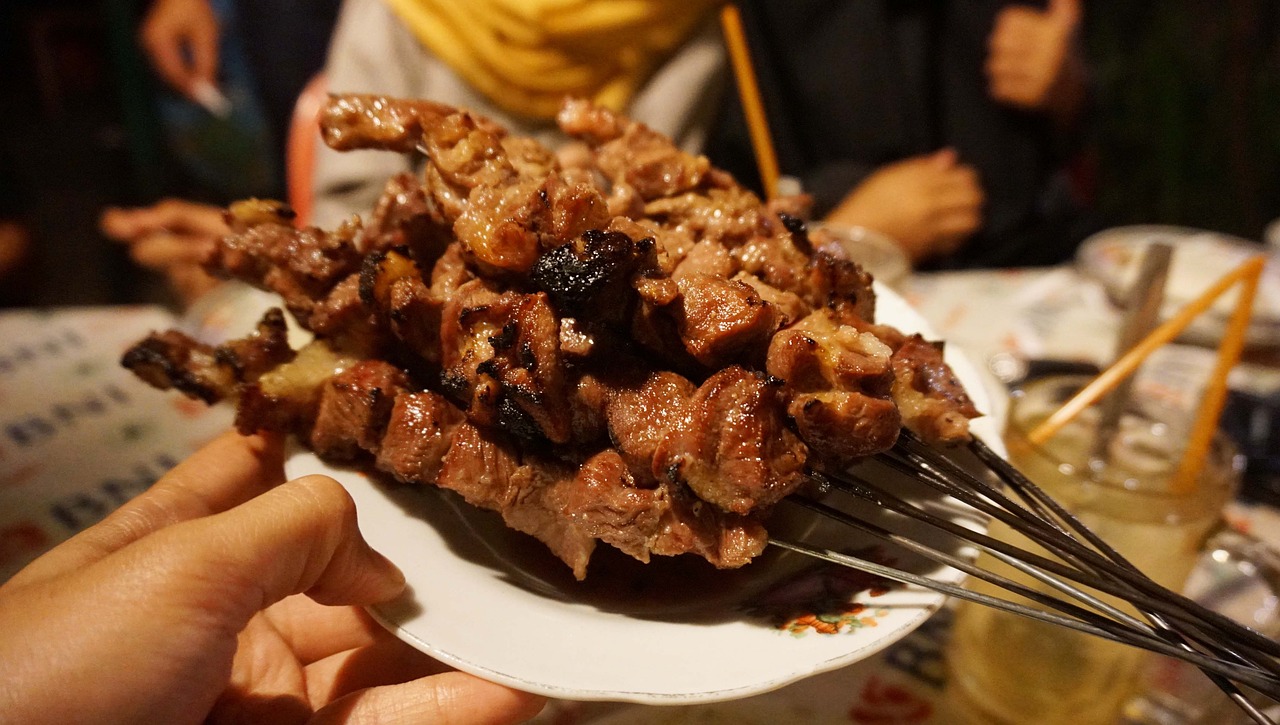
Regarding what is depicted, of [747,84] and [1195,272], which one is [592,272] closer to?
[747,84]

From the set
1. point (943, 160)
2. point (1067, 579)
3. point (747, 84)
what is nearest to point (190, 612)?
point (1067, 579)

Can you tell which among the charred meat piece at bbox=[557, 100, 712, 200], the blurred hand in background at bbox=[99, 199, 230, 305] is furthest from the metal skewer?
the blurred hand in background at bbox=[99, 199, 230, 305]

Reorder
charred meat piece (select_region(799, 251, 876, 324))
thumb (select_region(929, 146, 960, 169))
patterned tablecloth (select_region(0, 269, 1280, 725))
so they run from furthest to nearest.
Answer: thumb (select_region(929, 146, 960, 169)) → patterned tablecloth (select_region(0, 269, 1280, 725)) → charred meat piece (select_region(799, 251, 876, 324))

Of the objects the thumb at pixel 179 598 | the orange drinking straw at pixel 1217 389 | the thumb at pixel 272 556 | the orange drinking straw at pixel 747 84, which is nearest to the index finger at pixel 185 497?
the thumb at pixel 179 598

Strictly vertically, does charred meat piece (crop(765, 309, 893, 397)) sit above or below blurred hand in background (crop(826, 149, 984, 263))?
above

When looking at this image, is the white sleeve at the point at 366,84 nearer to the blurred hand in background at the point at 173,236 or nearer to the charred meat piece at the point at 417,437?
the blurred hand in background at the point at 173,236

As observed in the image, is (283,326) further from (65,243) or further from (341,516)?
(65,243)

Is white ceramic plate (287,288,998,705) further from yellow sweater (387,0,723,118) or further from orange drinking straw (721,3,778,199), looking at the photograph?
yellow sweater (387,0,723,118)
